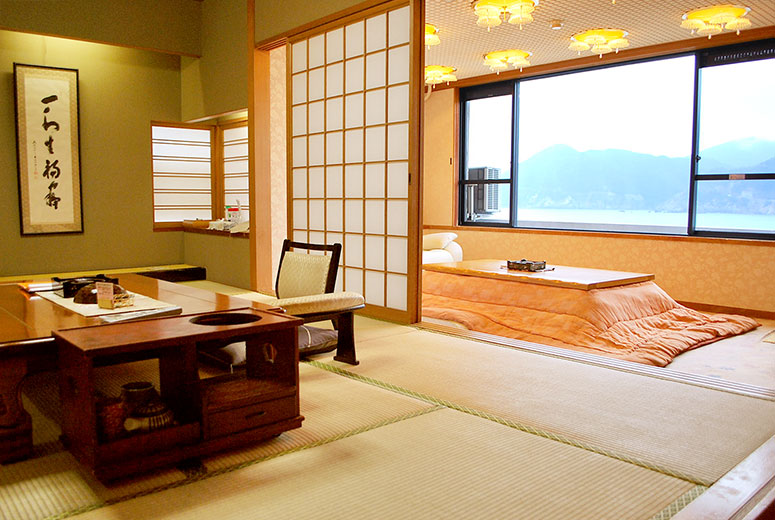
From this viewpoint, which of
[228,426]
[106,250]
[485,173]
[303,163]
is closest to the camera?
[228,426]

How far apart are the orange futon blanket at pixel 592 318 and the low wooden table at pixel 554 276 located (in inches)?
1.8

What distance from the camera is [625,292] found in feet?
15.4

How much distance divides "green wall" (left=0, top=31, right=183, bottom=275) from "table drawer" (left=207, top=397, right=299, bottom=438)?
5.18 meters

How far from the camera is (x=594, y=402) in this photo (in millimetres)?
2570

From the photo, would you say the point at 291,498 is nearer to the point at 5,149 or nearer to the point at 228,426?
the point at 228,426

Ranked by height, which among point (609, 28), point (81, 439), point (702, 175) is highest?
point (609, 28)

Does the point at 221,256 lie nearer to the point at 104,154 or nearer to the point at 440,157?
the point at 104,154

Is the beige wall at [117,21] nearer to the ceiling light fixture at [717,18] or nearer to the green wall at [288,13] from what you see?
the green wall at [288,13]

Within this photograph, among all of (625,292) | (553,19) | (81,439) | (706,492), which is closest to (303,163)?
(553,19)

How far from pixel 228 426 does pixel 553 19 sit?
474 cm

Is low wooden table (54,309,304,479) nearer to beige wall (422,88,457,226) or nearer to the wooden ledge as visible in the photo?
the wooden ledge

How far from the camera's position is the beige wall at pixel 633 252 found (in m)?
5.37

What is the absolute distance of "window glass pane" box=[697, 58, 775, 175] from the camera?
18.1ft

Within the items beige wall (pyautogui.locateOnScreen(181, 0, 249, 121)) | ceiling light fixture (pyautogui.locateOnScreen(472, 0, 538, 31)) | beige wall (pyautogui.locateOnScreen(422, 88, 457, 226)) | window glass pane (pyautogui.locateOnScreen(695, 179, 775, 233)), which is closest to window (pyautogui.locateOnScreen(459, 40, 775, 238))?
window glass pane (pyautogui.locateOnScreen(695, 179, 775, 233))
